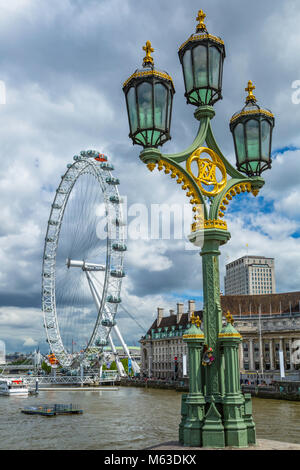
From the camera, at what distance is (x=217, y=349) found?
7.97 m

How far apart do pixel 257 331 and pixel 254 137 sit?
80.0 metres

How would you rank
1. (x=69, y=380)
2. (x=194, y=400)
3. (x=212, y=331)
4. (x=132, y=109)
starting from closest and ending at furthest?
(x=194, y=400) < (x=212, y=331) < (x=132, y=109) < (x=69, y=380)

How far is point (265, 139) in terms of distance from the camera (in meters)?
9.19

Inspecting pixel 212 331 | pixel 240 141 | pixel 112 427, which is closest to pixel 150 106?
pixel 240 141

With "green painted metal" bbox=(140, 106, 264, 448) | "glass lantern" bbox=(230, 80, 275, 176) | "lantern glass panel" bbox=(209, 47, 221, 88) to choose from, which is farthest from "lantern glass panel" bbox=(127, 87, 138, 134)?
"glass lantern" bbox=(230, 80, 275, 176)

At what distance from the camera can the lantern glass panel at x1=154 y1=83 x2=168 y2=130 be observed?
7.98 metres

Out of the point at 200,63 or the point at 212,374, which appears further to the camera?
the point at 200,63

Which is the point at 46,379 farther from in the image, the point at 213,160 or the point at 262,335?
the point at 213,160

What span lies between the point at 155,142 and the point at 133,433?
67.0ft

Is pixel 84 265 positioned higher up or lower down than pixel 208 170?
higher up

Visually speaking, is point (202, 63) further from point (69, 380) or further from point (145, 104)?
point (69, 380)

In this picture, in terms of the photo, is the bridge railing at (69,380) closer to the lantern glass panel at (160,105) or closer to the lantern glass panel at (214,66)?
the lantern glass panel at (214,66)

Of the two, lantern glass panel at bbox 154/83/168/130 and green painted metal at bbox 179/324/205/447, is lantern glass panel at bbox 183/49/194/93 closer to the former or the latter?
lantern glass panel at bbox 154/83/168/130

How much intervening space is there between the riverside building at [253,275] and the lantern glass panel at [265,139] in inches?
6489
